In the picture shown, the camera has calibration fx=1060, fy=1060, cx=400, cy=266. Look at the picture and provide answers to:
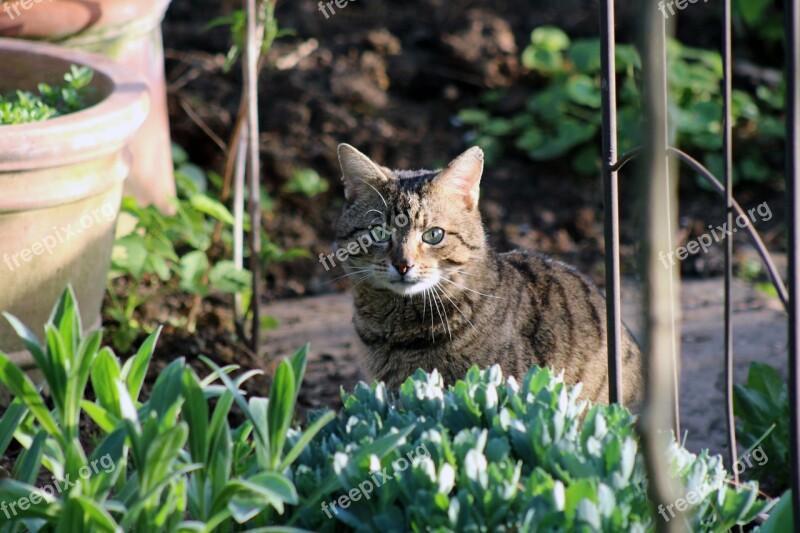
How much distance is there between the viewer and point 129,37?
169 inches

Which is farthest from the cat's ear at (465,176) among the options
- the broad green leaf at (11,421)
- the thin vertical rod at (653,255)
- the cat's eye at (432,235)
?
the thin vertical rod at (653,255)

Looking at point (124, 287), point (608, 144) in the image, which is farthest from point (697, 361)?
point (124, 287)

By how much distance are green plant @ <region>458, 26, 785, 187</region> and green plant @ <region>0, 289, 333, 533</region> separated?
142 inches

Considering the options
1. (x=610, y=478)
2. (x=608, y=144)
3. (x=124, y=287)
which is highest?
(x=608, y=144)

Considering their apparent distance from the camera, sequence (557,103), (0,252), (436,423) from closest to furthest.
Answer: (436,423) → (0,252) → (557,103)

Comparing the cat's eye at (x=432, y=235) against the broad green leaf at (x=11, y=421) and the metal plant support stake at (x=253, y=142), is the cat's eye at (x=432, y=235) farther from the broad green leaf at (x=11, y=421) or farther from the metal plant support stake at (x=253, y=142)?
the broad green leaf at (x=11, y=421)

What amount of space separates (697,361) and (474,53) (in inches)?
98.8

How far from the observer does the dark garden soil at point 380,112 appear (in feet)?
16.4

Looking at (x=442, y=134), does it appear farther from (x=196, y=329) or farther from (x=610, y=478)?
(x=610, y=478)

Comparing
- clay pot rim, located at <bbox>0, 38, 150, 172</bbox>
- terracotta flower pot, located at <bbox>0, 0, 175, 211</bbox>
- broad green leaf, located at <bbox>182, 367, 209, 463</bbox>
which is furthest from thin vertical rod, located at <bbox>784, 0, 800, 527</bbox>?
terracotta flower pot, located at <bbox>0, 0, 175, 211</bbox>

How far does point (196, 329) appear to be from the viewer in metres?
4.20

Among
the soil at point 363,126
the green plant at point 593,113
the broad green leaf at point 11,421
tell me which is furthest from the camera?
the green plant at point 593,113

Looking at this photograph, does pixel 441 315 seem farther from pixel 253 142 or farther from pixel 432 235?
pixel 253 142

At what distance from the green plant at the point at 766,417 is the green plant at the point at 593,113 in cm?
219
